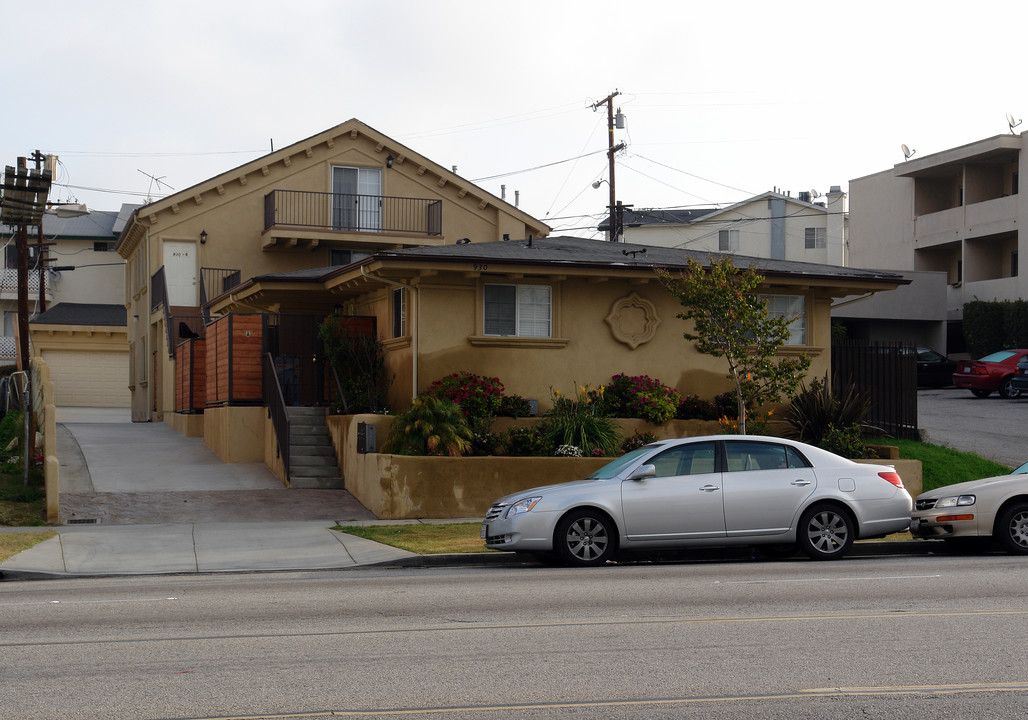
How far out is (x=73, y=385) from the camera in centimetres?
4694

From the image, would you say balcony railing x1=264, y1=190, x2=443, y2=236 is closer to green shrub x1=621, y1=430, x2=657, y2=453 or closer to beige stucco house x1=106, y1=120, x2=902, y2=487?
beige stucco house x1=106, y1=120, x2=902, y2=487

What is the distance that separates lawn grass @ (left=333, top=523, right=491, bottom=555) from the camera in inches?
552

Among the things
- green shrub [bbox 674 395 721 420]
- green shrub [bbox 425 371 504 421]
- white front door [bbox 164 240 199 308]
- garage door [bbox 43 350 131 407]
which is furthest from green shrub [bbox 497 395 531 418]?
garage door [bbox 43 350 131 407]

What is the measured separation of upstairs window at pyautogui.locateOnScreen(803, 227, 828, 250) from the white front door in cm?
4254

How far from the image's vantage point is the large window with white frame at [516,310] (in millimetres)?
19906

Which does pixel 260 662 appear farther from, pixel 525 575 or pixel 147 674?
pixel 525 575

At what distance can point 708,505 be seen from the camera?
1264 centimetres

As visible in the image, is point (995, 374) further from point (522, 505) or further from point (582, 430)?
point (522, 505)

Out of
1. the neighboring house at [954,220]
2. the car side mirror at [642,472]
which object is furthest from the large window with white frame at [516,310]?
the neighboring house at [954,220]

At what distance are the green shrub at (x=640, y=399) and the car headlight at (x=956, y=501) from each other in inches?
263

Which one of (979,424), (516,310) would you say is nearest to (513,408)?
(516,310)

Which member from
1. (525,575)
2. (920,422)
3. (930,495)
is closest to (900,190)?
(920,422)

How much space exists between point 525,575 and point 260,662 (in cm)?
507

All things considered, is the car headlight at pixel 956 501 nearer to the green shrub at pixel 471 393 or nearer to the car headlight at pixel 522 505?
the car headlight at pixel 522 505
